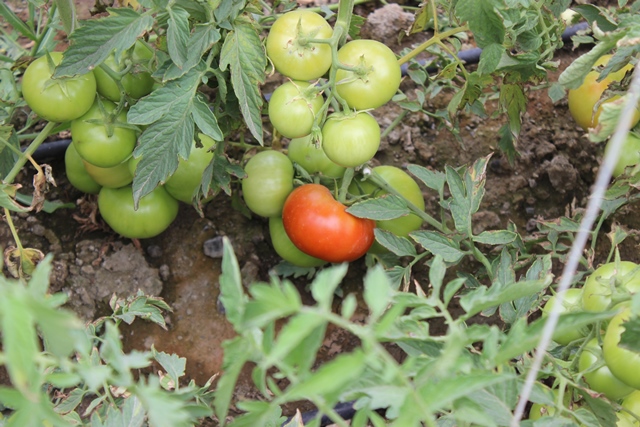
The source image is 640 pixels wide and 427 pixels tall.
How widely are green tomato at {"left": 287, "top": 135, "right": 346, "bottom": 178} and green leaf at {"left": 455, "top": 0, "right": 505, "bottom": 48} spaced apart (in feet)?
1.41

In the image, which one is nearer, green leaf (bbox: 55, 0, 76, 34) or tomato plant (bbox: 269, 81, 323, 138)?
tomato plant (bbox: 269, 81, 323, 138)

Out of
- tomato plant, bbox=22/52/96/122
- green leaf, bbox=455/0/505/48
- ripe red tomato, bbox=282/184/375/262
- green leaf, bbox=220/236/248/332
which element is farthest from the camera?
ripe red tomato, bbox=282/184/375/262

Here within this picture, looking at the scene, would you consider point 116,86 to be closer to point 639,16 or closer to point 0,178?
point 0,178

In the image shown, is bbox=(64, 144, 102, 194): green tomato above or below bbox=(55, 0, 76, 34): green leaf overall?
below

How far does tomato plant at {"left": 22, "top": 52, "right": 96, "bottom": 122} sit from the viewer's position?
1.09m

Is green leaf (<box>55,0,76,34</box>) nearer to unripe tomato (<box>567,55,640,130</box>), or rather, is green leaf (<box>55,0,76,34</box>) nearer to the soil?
the soil

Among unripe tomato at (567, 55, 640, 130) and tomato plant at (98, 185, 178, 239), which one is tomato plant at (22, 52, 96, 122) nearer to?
tomato plant at (98, 185, 178, 239)

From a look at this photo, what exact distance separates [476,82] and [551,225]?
0.31 meters

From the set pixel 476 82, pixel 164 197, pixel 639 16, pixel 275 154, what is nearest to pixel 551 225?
pixel 476 82

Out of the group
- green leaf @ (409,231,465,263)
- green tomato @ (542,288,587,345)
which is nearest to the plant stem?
green leaf @ (409,231,465,263)

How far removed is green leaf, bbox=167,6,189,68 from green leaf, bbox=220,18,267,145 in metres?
0.07

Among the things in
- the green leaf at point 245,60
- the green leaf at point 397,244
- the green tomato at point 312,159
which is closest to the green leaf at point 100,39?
the green leaf at point 245,60

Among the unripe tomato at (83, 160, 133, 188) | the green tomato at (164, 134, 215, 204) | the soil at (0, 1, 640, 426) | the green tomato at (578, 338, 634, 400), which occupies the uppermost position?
the green tomato at (578, 338, 634, 400)

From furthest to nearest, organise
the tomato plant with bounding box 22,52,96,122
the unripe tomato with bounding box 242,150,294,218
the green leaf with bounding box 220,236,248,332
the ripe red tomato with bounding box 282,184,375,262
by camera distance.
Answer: the unripe tomato with bounding box 242,150,294,218 < the ripe red tomato with bounding box 282,184,375,262 < the tomato plant with bounding box 22,52,96,122 < the green leaf with bounding box 220,236,248,332
